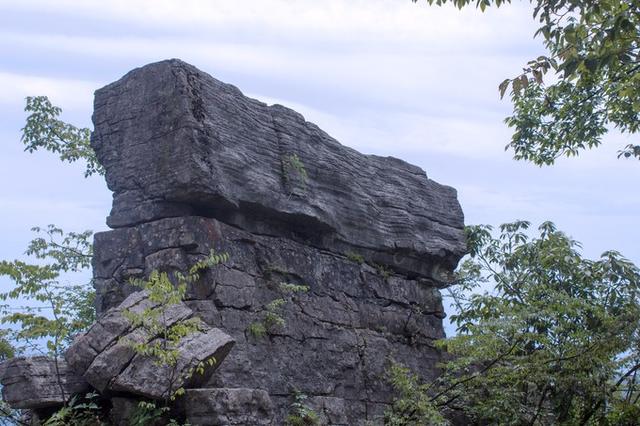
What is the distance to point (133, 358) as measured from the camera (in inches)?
243

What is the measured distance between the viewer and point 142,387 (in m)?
A: 6.05

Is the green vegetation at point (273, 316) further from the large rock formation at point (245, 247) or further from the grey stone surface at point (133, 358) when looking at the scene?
the grey stone surface at point (133, 358)

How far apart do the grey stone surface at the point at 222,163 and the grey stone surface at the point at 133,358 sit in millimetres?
1404

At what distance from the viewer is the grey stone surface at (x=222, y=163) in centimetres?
741

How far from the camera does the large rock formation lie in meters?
6.96

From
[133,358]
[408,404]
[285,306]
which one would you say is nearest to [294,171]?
[285,306]

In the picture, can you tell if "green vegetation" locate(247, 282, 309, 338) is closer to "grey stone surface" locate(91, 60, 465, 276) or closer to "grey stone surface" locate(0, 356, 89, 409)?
"grey stone surface" locate(91, 60, 465, 276)

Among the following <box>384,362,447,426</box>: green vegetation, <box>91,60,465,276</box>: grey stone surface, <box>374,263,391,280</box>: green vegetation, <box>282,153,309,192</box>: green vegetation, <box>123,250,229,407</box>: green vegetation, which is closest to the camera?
<box>123,250,229,407</box>: green vegetation

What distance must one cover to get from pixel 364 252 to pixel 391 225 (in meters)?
0.61

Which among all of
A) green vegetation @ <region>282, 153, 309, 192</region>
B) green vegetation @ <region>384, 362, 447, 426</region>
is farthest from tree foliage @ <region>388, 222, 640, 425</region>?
green vegetation @ <region>282, 153, 309, 192</region>

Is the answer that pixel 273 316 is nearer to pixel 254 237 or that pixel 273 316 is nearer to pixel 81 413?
pixel 254 237

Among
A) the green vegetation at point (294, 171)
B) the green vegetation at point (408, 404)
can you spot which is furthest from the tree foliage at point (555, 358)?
the green vegetation at point (294, 171)

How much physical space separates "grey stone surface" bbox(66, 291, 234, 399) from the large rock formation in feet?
0.06

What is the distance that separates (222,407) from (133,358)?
78 cm
